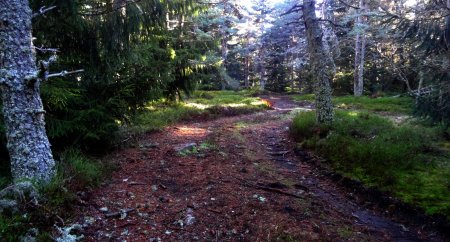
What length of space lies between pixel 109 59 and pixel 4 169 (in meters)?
3.20

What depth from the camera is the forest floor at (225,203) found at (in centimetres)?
430

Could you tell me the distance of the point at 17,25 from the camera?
173 inches

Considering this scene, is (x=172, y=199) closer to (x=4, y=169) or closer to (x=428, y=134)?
(x=4, y=169)

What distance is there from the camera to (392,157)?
253 inches

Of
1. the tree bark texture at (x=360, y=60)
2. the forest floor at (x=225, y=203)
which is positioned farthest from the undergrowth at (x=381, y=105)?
the forest floor at (x=225, y=203)

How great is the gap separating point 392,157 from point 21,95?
660 centimetres

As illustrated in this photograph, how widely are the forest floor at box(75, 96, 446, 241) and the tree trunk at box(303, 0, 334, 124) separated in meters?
1.91

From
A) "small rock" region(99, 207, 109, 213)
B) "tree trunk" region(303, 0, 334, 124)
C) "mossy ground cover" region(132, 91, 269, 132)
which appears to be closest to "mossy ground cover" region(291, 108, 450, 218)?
"tree trunk" region(303, 0, 334, 124)

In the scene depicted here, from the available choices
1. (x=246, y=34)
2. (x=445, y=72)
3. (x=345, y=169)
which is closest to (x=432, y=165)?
(x=345, y=169)

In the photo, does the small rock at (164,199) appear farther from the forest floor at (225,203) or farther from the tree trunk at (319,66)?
the tree trunk at (319,66)

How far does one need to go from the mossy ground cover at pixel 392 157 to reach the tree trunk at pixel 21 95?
5701mm

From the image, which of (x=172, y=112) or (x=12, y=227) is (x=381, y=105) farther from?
(x=12, y=227)

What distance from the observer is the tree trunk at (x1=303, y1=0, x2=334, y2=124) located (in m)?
9.34

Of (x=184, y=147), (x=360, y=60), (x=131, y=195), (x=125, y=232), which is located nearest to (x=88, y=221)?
(x=125, y=232)
